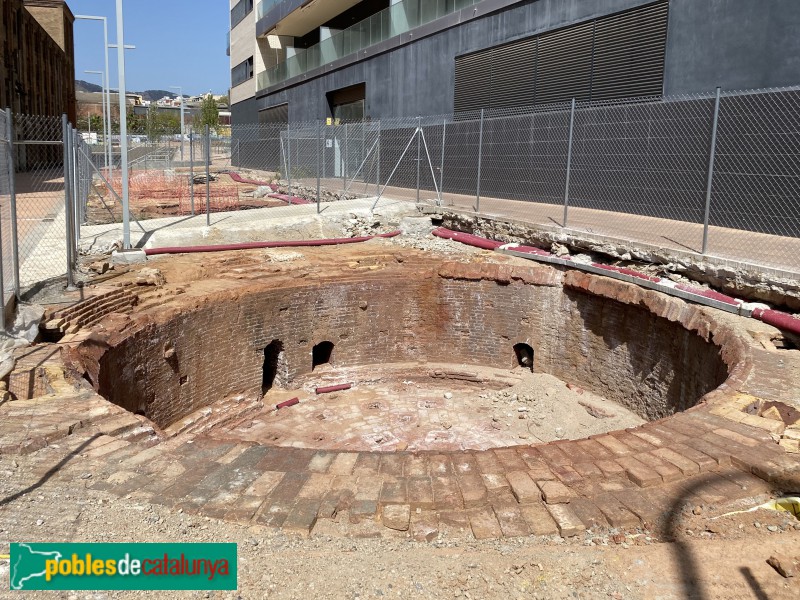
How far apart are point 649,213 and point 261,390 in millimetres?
8071

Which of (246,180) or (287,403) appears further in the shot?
(246,180)

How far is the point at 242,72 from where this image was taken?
4400 centimetres

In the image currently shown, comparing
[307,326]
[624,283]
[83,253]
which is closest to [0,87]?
[83,253]

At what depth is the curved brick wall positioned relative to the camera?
8.77 meters

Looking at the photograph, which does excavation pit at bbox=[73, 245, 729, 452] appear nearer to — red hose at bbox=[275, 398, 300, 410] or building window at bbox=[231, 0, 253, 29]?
red hose at bbox=[275, 398, 300, 410]

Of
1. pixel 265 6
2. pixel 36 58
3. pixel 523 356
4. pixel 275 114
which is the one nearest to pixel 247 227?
pixel 523 356

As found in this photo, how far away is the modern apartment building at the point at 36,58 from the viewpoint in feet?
86.7

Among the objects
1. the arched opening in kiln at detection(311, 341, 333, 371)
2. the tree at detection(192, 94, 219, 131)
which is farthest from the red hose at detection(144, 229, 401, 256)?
the tree at detection(192, 94, 219, 131)

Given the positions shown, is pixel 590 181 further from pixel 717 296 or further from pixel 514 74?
pixel 717 296

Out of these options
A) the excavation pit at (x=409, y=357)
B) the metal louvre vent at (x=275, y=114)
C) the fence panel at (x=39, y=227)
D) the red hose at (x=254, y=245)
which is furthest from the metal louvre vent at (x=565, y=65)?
the metal louvre vent at (x=275, y=114)

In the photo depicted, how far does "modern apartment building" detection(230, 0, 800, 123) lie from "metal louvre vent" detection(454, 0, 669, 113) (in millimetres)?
27

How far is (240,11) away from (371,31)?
2231cm

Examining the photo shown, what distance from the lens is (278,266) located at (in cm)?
1272

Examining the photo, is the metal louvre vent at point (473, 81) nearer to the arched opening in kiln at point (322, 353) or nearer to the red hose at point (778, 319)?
the arched opening in kiln at point (322, 353)
